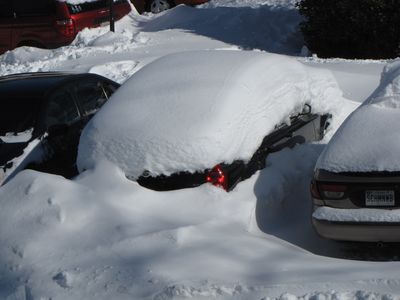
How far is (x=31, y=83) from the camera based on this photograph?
8.82m

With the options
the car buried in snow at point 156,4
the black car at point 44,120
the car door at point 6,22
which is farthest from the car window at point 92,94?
the car buried in snow at point 156,4

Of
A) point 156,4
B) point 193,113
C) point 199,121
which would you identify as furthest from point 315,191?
point 156,4

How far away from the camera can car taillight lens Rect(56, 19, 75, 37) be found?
15.9 m

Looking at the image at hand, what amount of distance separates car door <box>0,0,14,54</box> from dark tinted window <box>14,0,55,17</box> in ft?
0.49

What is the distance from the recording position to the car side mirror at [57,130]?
8109mm

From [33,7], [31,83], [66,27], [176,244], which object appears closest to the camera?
[176,244]

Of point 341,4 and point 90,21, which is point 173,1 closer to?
point 90,21

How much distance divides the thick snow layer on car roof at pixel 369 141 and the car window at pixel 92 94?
3.30 meters

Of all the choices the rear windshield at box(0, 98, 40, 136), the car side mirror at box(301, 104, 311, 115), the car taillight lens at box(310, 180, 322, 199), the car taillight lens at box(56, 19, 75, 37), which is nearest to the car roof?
the rear windshield at box(0, 98, 40, 136)

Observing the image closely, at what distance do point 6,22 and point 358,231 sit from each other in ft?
39.5

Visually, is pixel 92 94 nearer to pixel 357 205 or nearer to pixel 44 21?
pixel 357 205

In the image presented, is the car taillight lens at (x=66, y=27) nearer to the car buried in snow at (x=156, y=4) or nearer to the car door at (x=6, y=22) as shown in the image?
the car door at (x=6, y=22)

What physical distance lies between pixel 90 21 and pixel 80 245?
11.3m

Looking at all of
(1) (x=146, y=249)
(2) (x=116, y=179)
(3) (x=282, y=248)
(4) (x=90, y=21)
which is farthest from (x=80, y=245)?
(4) (x=90, y=21)
